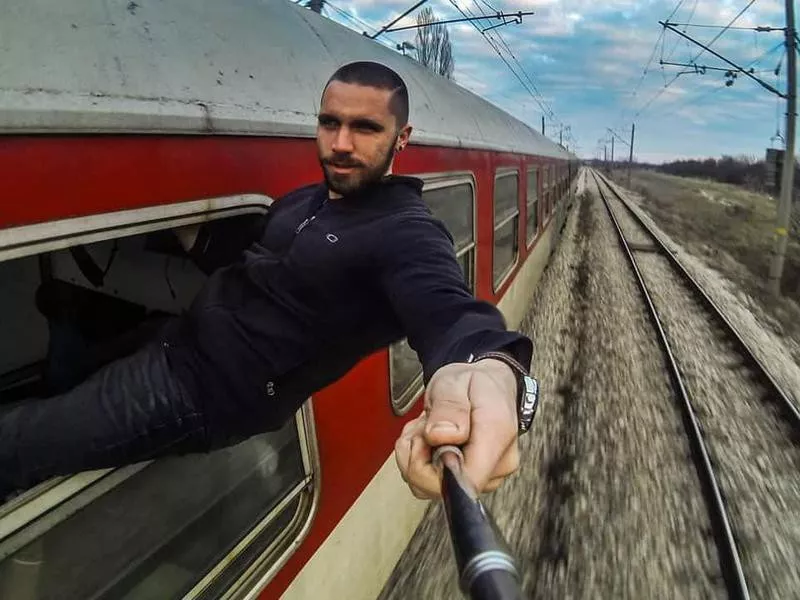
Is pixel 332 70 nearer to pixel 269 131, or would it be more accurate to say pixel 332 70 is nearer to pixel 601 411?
pixel 269 131

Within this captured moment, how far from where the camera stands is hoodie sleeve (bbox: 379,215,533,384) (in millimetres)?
1245

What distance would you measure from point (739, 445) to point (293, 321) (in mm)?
5390

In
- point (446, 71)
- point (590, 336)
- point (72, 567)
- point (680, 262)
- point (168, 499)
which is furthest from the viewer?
point (446, 71)

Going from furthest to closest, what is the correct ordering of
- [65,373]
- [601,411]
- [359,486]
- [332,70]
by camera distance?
[601,411], [359,486], [332,70], [65,373]

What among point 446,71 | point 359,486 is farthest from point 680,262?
point 446,71

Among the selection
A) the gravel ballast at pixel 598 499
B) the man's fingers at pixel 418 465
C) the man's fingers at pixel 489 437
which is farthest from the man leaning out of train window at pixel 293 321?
the gravel ballast at pixel 598 499

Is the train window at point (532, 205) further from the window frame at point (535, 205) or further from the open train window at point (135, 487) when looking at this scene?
the open train window at point (135, 487)

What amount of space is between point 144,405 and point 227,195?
2.04ft

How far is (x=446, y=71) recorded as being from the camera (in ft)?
116

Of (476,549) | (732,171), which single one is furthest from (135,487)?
(732,171)

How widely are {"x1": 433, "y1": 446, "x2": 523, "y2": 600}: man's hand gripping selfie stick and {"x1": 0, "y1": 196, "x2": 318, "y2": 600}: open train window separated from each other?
0.97 metres

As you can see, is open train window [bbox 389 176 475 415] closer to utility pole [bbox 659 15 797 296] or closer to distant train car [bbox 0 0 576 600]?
distant train car [bbox 0 0 576 600]

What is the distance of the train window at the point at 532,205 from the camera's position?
328 inches

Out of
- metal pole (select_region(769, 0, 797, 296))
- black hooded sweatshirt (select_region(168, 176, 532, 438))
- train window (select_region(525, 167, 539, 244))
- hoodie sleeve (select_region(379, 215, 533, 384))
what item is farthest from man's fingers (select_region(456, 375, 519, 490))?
metal pole (select_region(769, 0, 797, 296))
